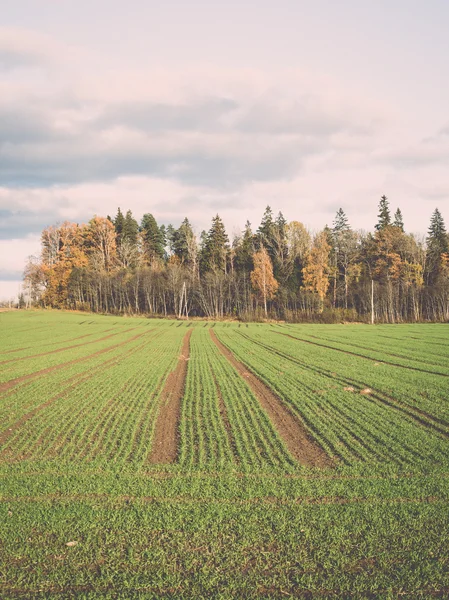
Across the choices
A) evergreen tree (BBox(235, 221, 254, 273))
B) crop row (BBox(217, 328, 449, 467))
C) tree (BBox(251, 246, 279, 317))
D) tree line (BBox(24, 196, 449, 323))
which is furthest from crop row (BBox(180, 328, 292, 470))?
evergreen tree (BBox(235, 221, 254, 273))

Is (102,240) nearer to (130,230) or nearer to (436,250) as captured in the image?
(130,230)

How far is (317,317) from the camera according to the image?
69.8 m

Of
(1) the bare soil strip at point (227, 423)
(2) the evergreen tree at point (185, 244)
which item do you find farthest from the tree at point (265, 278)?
(1) the bare soil strip at point (227, 423)

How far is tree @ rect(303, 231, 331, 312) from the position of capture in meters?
72.4

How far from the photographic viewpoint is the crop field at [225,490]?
211 inches

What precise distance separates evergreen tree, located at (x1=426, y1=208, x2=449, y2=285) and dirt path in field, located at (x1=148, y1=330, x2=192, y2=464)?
7391 centimetres

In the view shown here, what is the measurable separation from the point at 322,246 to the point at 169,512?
7138 cm

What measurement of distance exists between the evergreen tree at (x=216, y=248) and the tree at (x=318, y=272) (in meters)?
22.0

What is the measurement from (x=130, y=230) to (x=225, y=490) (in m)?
105

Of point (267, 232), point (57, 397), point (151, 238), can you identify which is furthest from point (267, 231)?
point (57, 397)

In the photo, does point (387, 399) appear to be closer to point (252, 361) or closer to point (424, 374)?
point (424, 374)


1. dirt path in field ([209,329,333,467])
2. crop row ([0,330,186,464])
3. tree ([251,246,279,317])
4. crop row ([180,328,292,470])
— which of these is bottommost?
dirt path in field ([209,329,333,467])

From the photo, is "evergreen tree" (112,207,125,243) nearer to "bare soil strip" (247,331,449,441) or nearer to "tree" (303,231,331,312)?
"tree" (303,231,331,312)

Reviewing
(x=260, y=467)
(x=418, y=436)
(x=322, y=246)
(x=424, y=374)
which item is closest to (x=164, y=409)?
(x=260, y=467)
